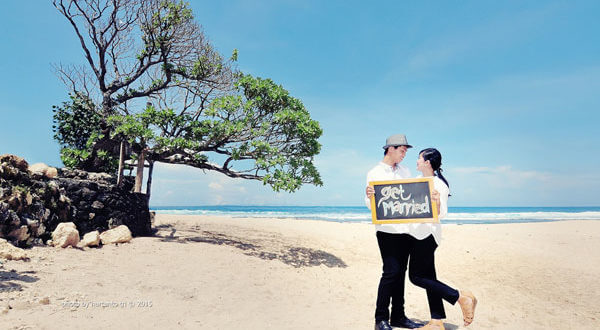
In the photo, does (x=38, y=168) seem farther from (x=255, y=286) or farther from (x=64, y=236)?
(x=255, y=286)

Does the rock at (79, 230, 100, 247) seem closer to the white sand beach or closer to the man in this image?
the white sand beach

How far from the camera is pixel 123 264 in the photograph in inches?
267

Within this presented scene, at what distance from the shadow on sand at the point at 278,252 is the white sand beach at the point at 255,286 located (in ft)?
0.13

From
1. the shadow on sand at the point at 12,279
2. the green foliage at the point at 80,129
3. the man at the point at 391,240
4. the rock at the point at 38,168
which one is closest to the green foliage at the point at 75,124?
the green foliage at the point at 80,129

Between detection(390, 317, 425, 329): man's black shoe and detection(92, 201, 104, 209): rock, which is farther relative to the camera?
detection(92, 201, 104, 209): rock

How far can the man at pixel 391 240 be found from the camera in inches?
155

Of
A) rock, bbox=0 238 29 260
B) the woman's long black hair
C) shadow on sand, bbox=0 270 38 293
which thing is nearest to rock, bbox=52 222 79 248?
rock, bbox=0 238 29 260

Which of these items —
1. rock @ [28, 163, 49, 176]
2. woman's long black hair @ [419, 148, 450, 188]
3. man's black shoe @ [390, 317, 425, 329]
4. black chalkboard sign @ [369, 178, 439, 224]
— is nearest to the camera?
black chalkboard sign @ [369, 178, 439, 224]

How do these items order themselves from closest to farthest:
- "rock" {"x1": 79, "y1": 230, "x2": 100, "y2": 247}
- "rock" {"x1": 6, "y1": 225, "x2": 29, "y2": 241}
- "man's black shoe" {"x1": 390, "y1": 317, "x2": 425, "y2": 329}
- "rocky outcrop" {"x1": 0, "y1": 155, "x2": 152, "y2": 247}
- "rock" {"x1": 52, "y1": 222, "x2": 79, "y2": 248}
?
"man's black shoe" {"x1": 390, "y1": 317, "x2": 425, "y2": 329}
"rock" {"x1": 6, "y1": 225, "x2": 29, "y2": 241}
"rocky outcrop" {"x1": 0, "y1": 155, "x2": 152, "y2": 247}
"rock" {"x1": 52, "y1": 222, "x2": 79, "y2": 248}
"rock" {"x1": 79, "y1": 230, "x2": 100, "y2": 247}

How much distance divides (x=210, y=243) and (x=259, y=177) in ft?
8.28

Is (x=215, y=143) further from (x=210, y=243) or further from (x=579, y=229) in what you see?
(x=579, y=229)

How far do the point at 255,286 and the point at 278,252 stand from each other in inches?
141

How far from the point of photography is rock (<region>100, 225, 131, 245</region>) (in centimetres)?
794

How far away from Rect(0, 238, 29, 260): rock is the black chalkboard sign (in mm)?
6406
